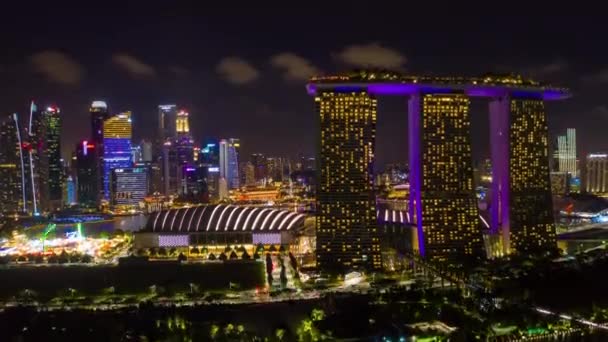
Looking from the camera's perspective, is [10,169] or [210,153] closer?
[10,169]

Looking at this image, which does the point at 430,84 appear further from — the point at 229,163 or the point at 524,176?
the point at 229,163

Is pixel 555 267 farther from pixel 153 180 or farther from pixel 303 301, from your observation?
pixel 153 180

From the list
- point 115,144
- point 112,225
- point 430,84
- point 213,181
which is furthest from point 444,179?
point 115,144

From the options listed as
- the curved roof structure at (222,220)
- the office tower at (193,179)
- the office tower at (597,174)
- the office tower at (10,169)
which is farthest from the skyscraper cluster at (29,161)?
the office tower at (597,174)

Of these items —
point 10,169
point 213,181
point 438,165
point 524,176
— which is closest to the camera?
point 438,165

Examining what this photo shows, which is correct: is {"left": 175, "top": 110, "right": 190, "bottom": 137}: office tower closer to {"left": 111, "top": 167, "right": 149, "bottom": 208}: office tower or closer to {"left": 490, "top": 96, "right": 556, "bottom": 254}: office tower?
{"left": 111, "top": 167, "right": 149, "bottom": 208}: office tower

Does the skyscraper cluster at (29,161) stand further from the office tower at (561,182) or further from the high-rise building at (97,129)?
the office tower at (561,182)

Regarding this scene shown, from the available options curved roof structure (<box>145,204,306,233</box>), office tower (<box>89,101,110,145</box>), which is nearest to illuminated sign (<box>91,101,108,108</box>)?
office tower (<box>89,101,110,145</box>)
